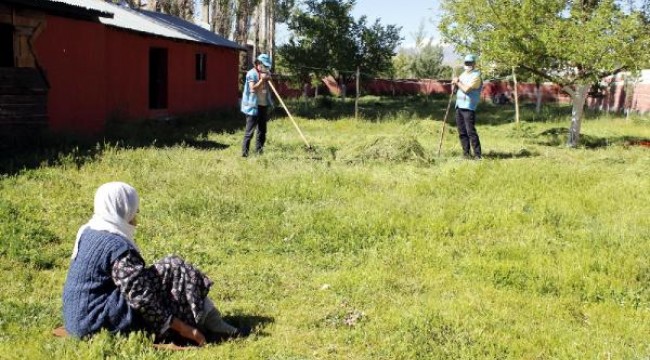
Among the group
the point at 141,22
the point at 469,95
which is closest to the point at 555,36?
the point at 469,95

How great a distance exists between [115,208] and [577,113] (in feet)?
40.8

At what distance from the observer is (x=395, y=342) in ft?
13.8

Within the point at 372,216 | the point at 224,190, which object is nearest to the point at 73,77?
the point at 224,190

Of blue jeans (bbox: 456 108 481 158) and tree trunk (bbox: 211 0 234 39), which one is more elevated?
tree trunk (bbox: 211 0 234 39)

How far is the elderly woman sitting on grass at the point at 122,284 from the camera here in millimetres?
3742

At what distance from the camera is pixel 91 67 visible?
12.8 meters

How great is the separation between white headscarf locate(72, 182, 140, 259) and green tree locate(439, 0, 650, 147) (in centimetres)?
1063

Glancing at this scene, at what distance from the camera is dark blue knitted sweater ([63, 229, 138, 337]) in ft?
12.3

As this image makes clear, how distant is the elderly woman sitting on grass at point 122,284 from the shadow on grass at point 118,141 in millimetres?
5152

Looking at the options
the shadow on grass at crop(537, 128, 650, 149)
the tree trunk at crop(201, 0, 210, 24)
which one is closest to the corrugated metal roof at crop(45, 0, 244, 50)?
the shadow on grass at crop(537, 128, 650, 149)

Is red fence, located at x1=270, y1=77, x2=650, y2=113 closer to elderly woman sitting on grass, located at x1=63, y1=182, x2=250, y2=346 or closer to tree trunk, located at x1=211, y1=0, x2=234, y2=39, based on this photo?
tree trunk, located at x1=211, y1=0, x2=234, y2=39

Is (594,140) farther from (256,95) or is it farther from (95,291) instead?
(95,291)

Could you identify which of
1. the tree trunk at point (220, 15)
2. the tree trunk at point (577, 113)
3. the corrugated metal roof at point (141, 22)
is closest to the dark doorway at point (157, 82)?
the corrugated metal roof at point (141, 22)

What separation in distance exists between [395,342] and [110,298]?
6.04 feet
